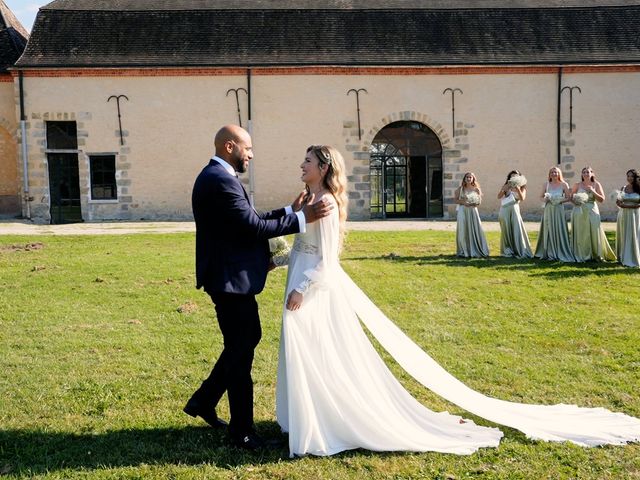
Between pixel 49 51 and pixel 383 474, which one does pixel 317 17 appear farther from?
pixel 383 474

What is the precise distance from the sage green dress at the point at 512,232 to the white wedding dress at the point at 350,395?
9109 millimetres

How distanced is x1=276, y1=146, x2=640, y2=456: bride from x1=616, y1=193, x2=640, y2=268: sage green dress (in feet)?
27.9

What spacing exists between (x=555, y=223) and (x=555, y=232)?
181mm

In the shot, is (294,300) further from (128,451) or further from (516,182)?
(516,182)

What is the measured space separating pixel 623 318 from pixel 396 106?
1603 cm

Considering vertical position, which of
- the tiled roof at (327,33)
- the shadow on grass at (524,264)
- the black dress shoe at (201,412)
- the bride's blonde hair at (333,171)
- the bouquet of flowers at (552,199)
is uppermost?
the tiled roof at (327,33)

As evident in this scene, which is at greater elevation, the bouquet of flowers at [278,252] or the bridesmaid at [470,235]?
the bouquet of flowers at [278,252]

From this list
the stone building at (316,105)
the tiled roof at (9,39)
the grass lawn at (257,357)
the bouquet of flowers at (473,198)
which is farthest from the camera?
the tiled roof at (9,39)

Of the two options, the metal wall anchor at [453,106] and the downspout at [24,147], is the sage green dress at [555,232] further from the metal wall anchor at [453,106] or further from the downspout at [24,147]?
the downspout at [24,147]

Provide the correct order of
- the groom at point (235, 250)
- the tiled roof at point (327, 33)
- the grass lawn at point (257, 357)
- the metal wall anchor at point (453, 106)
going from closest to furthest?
the grass lawn at point (257, 357) → the groom at point (235, 250) → the tiled roof at point (327, 33) → the metal wall anchor at point (453, 106)

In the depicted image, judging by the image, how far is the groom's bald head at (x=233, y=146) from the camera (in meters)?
4.37

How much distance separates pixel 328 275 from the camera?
449cm

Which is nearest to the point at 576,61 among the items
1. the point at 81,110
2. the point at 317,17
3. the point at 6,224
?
the point at 317,17

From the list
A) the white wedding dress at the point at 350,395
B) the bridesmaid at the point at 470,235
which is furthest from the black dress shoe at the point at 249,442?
the bridesmaid at the point at 470,235
